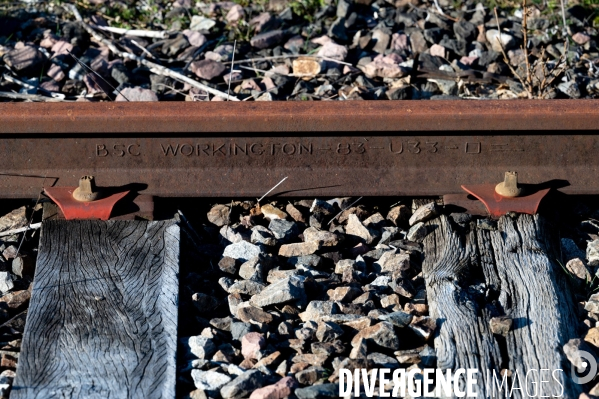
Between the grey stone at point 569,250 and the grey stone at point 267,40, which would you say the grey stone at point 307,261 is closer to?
the grey stone at point 569,250

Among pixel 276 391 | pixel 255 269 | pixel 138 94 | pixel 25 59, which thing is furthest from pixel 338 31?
pixel 276 391

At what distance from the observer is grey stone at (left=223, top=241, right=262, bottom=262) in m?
3.94

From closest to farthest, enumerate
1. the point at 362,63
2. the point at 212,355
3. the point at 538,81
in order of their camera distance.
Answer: the point at 212,355 < the point at 538,81 < the point at 362,63

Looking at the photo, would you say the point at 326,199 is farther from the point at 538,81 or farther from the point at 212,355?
the point at 538,81

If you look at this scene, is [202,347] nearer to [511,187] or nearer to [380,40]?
[511,187]

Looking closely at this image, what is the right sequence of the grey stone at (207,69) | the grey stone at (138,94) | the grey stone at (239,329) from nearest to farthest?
the grey stone at (239,329)
the grey stone at (138,94)
the grey stone at (207,69)

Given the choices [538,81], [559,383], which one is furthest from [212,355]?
[538,81]

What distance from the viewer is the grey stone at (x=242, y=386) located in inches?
121

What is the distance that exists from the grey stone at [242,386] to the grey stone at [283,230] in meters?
1.07

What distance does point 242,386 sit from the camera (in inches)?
121

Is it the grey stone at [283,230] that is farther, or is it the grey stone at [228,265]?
the grey stone at [283,230]

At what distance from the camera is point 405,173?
4.36m

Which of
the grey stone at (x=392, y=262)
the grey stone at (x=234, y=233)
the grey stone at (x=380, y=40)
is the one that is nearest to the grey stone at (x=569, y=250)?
the grey stone at (x=392, y=262)

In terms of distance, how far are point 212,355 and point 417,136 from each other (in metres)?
1.64
